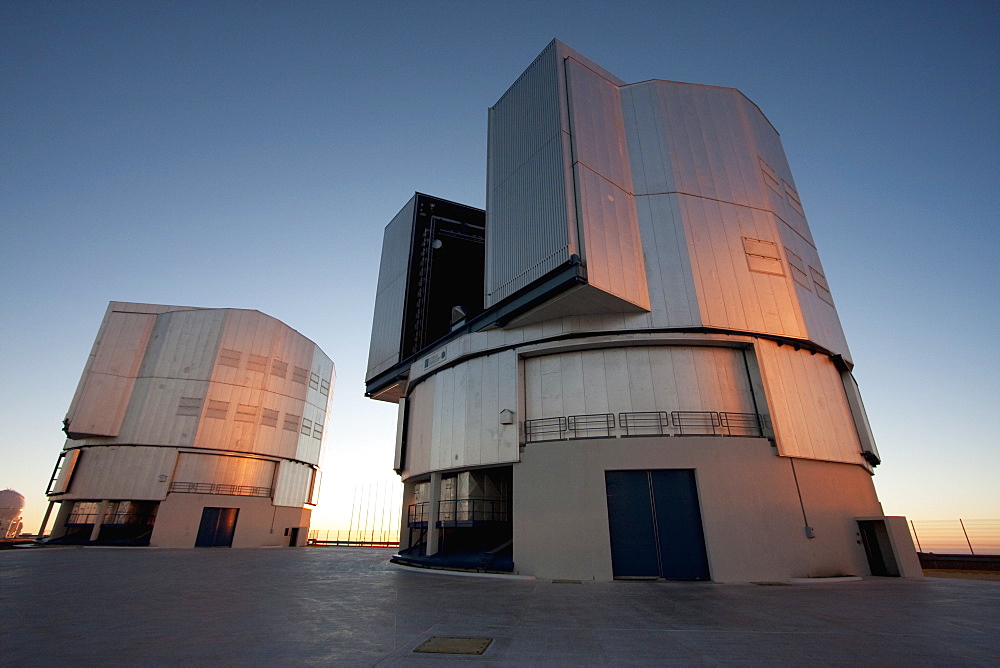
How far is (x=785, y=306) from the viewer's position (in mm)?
18094

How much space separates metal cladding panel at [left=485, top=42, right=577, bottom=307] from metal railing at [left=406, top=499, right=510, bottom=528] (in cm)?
870

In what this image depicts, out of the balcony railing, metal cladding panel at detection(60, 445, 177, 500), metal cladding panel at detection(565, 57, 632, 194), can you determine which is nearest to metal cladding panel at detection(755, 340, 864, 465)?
the balcony railing

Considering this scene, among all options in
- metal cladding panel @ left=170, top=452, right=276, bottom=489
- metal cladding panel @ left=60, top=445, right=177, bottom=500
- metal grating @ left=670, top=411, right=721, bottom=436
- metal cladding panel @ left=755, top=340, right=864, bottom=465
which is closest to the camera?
metal grating @ left=670, top=411, right=721, bottom=436

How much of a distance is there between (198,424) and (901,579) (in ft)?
148

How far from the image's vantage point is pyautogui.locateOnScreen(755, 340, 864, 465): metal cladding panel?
1611cm

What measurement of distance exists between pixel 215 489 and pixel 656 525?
121 ft

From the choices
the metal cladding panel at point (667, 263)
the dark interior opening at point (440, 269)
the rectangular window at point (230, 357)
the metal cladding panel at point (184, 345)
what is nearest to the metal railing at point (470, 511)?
the dark interior opening at point (440, 269)

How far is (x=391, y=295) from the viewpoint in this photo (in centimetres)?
2884

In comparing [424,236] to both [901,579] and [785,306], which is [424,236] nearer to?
[785,306]

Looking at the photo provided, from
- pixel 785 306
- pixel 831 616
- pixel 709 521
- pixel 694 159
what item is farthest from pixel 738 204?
pixel 831 616

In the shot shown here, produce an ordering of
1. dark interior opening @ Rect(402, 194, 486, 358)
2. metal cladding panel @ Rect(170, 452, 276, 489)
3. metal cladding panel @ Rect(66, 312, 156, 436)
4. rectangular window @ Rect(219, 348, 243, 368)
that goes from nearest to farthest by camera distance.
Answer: dark interior opening @ Rect(402, 194, 486, 358), metal cladding panel @ Rect(66, 312, 156, 436), metal cladding panel @ Rect(170, 452, 276, 489), rectangular window @ Rect(219, 348, 243, 368)

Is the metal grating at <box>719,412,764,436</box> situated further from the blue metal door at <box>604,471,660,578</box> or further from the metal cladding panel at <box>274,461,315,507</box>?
the metal cladding panel at <box>274,461,315,507</box>

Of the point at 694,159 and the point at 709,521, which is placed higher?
the point at 694,159

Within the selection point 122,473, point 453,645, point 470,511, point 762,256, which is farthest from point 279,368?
point 453,645
